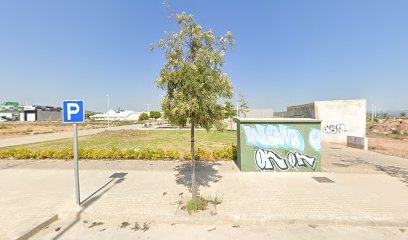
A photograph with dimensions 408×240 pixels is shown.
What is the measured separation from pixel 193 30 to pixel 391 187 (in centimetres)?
747

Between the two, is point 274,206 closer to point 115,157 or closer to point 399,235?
point 399,235

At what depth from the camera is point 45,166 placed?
834 centimetres

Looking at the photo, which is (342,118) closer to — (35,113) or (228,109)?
(228,109)

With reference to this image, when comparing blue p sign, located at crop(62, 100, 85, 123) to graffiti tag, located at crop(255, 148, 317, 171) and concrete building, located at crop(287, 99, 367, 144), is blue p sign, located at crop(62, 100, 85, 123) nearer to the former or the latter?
graffiti tag, located at crop(255, 148, 317, 171)

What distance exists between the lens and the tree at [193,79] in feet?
13.5

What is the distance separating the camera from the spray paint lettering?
7523 mm

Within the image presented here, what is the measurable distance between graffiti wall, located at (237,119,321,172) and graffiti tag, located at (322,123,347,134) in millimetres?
11493

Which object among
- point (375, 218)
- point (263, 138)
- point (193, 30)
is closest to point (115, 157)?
point (263, 138)

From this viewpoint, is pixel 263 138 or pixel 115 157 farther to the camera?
pixel 115 157

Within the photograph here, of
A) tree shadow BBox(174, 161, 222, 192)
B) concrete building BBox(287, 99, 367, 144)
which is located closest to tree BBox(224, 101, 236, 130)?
tree shadow BBox(174, 161, 222, 192)

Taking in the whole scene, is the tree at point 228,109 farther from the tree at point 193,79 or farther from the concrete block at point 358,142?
the concrete block at point 358,142

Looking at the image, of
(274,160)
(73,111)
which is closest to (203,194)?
(274,160)

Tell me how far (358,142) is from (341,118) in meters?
2.78

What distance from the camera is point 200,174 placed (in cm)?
727
